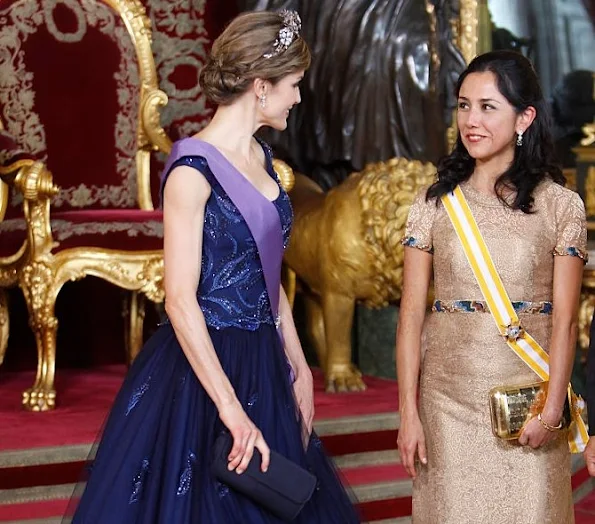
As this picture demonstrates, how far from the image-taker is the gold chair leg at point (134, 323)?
17.1ft

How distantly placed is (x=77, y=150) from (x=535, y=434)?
10.0 ft

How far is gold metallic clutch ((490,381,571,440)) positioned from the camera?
8.12 feet

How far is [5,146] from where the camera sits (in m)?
4.57

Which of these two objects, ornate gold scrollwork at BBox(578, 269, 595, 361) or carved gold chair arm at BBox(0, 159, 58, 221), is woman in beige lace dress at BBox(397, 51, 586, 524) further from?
ornate gold scrollwork at BBox(578, 269, 595, 361)

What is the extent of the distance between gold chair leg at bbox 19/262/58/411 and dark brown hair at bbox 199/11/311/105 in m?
2.15

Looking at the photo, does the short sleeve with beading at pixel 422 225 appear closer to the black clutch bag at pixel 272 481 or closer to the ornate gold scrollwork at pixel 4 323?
the black clutch bag at pixel 272 481

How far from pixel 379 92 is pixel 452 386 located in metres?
3.17

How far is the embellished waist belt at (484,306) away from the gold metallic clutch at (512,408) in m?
0.15

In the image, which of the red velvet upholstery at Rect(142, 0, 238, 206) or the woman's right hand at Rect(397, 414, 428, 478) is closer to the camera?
the woman's right hand at Rect(397, 414, 428, 478)

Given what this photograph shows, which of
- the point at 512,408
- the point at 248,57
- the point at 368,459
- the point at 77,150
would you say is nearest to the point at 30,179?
the point at 77,150

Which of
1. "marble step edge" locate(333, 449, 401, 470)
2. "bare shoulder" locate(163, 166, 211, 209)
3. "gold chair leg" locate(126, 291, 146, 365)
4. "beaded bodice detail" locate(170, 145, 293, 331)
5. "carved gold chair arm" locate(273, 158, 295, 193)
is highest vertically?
"bare shoulder" locate(163, 166, 211, 209)

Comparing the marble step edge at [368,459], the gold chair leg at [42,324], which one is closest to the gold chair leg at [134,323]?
the gold chair leg at [42,324]

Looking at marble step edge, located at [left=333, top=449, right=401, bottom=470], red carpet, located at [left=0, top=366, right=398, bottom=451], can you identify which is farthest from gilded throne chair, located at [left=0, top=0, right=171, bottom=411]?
marble step edge, located at [left=333, top=449, right=401, bottom=470]

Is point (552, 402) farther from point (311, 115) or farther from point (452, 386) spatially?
point (311, 115)
